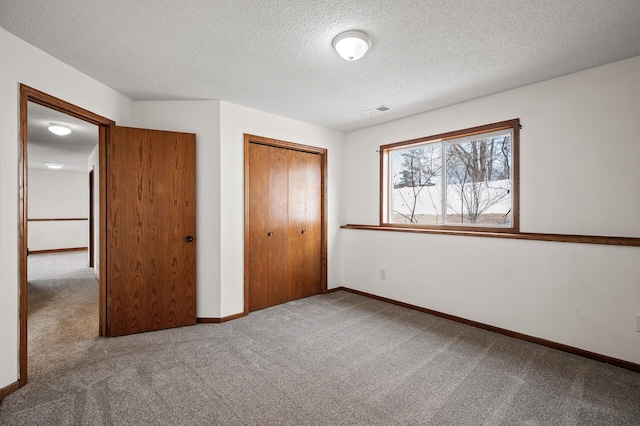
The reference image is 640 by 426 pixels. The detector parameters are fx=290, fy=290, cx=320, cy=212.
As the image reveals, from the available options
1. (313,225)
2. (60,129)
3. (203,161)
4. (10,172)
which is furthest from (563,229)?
(60,129)

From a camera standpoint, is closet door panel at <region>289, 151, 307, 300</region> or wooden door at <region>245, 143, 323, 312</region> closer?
wooden door at <region>245, 143, 323, 312</region>

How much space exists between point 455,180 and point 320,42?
238 centimetres

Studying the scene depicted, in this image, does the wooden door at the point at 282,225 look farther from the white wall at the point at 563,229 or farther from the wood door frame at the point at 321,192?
the white wall at the point at 563,229

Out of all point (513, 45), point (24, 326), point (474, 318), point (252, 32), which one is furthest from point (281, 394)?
point (513, 45)

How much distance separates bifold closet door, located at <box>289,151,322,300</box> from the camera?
415 centimetres

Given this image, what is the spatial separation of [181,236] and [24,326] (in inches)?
54.6

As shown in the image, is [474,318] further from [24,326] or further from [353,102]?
[24,326]

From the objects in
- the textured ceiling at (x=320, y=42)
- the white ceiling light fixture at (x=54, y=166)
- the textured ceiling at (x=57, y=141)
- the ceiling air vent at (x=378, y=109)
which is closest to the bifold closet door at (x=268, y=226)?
the textured ceiling at (x=320, y=42)

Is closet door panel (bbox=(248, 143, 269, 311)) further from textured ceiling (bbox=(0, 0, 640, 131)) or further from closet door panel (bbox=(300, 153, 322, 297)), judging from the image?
textured ceiling (bbox=(0, 0, 640, 131))

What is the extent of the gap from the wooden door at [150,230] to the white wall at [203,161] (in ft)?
0.32

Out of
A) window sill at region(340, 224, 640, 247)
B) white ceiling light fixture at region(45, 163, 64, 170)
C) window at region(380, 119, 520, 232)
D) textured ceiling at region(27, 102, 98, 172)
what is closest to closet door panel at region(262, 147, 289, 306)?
window at region(380, 119, 520, 232)

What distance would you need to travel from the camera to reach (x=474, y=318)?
3.20 m

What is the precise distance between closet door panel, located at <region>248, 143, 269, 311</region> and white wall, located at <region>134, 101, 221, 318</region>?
45 cm

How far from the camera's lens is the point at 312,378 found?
2178mm
